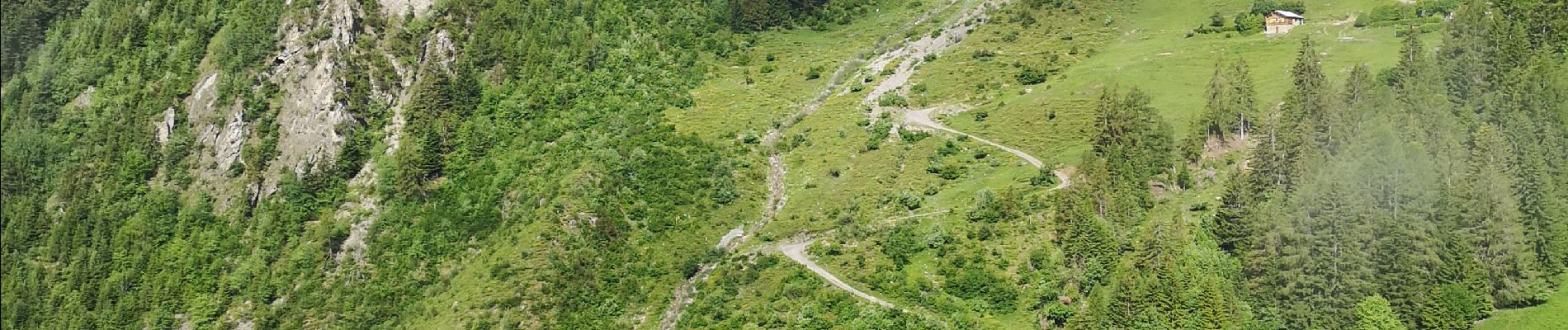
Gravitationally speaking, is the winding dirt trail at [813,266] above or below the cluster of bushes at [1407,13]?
below

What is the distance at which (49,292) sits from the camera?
189 meters

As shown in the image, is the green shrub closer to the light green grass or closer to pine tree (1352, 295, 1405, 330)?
pine tree (1352, 295, 1405, 330)

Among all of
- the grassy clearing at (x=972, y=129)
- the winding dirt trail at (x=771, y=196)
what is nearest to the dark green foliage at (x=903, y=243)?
the grassy clearing at (x=972, y=129)

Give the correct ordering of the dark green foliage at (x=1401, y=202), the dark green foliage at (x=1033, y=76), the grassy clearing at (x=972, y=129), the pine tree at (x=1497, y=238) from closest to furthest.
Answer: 1. the dark green foliage at (x=1401, y=202)
2. the pine tree at (x=1497, y=238)
3. the grassy clearing at (x=972, y=129)
4. the dark green foliage at (x=1033, y=76)

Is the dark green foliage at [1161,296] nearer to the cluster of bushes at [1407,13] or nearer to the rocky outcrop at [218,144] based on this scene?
the cluster of bushes at [1407,13]

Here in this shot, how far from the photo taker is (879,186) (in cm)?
16112

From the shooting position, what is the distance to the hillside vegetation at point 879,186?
13662cm

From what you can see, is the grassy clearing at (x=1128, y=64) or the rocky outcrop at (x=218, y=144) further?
the rocky outcrop at (x=218, y=144)

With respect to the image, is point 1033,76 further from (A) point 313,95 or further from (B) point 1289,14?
(A) point 313,95

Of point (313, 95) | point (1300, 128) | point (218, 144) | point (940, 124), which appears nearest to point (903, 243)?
point (940, 124)

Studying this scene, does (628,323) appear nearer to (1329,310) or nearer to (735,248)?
(735,248)

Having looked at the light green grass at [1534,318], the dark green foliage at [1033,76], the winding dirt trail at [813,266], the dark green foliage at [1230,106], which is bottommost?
the light green grass at [1534,318]

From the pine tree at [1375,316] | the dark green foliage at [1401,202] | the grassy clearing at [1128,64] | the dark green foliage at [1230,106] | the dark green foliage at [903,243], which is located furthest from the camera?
the grassy clearing at [1128,64]

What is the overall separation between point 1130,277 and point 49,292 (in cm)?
13209
